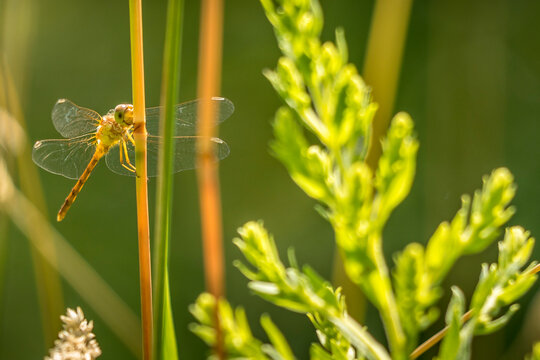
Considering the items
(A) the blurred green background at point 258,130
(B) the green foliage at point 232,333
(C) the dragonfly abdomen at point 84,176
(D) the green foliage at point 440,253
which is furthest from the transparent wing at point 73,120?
(A) the blurred green background at point 258,130

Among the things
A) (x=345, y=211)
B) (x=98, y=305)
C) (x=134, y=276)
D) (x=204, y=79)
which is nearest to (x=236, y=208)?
(x=134, y=276)

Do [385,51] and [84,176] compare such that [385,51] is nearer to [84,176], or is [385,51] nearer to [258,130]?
[84,176]

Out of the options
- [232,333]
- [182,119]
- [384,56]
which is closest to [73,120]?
[182,119]

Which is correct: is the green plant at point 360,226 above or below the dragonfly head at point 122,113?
below

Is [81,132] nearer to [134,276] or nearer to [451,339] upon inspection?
[451,339]

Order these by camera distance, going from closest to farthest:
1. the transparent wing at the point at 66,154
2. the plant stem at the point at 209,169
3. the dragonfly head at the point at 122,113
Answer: the plant stem at the point at 209,169, the dragonfly head at the point at 122,113, the transparent wing at the point at 66,154

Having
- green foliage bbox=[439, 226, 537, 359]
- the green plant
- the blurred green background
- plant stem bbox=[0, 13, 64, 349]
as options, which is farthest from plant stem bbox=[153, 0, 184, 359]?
the blurred green background

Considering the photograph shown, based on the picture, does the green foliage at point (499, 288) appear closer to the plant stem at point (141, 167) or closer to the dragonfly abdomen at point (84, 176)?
the plant stem at point (141, 167)

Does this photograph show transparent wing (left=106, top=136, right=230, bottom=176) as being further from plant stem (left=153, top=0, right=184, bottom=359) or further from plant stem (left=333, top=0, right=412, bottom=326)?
plant stem (left=153, top=0, right=184, bottom=359)
